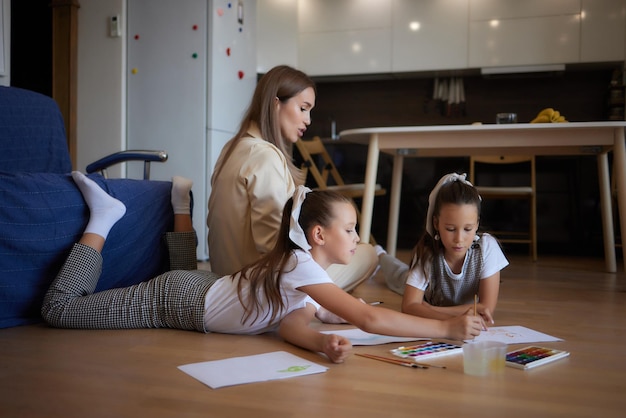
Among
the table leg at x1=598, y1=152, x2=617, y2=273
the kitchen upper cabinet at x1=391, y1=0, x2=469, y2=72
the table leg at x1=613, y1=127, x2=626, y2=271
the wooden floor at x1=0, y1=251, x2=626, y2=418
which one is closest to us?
the wooden floor at x1=0, y1=251, x2=626, y2=418

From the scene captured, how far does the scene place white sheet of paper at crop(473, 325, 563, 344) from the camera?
1759 mm

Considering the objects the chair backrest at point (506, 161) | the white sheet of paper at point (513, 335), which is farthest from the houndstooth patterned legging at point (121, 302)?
the chair backrest at point (506, 161)

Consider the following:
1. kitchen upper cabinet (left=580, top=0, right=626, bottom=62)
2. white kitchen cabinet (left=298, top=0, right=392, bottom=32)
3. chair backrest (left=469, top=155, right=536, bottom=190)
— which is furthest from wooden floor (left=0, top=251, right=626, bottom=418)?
white kitchen cabinet (left=298, top=0, right=392, bottom=32)

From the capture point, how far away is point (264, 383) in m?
1.34

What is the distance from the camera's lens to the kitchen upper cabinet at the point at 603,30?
4629 millimetres

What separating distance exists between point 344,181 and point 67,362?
3.99 meters

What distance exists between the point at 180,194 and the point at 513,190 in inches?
108

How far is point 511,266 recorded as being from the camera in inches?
150

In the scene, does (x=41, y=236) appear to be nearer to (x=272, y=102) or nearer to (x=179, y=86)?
(x=272, y=102)

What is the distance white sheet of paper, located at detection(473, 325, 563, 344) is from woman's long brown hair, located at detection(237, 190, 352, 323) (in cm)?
54

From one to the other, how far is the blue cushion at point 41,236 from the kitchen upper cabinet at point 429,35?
3464mm

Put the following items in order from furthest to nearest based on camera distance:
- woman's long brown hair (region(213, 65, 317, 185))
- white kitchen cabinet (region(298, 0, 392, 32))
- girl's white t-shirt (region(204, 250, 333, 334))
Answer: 1. white kitchen cabinet (region(298, 0, 392, 32))
2. woman's long brown hair (region(213, 65, 317, 185))
3. girl's white t-shirt (region(204, 250, 333, 334))

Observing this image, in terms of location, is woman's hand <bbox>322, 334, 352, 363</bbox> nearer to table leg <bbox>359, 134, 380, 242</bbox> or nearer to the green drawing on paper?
the green drawing on paper

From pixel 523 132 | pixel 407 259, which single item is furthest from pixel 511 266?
pixel 523 132
